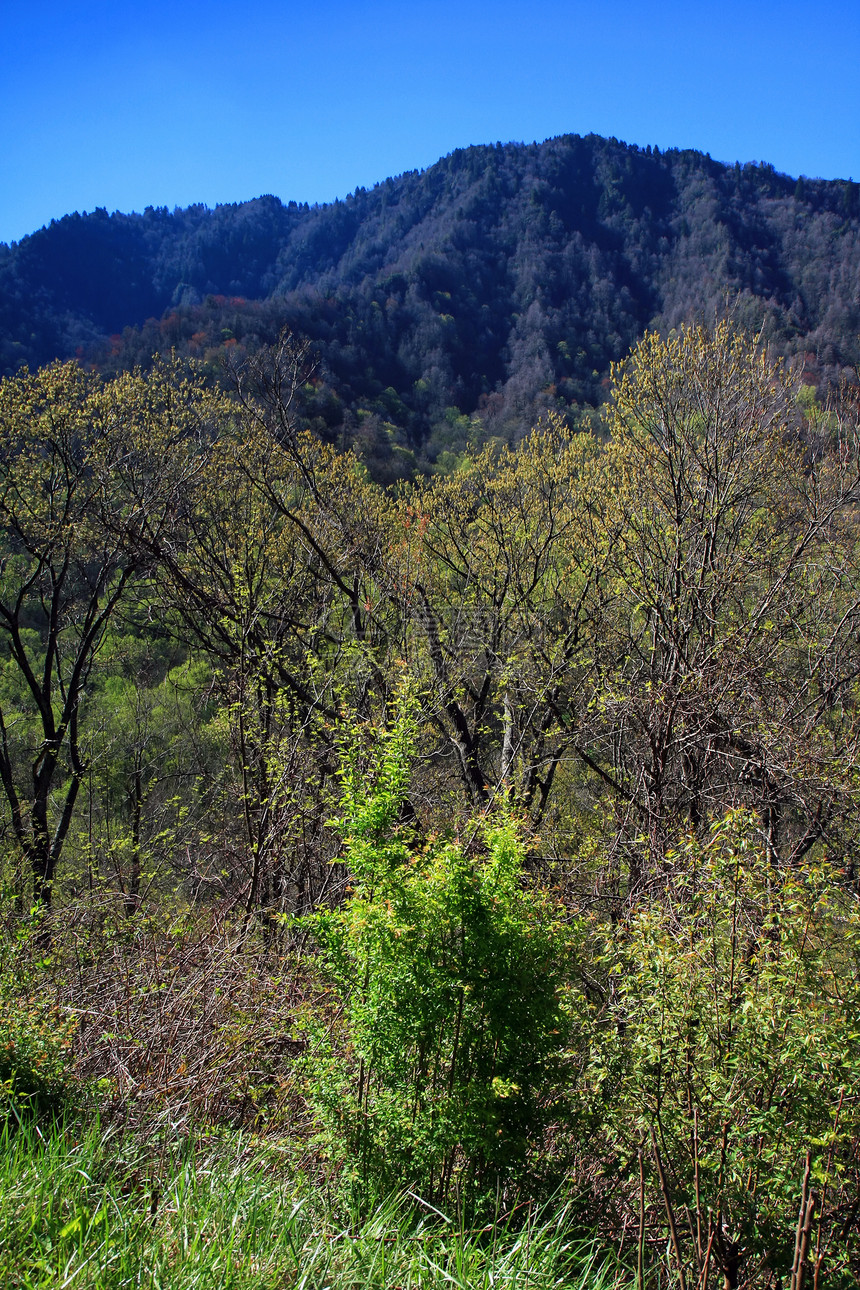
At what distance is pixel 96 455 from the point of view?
1189 centimetres

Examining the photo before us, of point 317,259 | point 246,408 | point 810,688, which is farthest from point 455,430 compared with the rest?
point 317,259

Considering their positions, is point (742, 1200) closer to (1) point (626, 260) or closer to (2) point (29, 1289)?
(2) point (29, 1289)

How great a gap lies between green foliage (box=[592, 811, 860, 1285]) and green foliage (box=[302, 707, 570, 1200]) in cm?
59

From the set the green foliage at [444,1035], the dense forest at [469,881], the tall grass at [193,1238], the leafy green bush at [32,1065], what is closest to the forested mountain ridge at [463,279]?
the dense forest at [469,881]

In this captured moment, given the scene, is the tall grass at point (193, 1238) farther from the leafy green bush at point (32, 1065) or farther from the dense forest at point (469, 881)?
the leafy green bush at point (32, 1065)

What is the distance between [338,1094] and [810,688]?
280 inches

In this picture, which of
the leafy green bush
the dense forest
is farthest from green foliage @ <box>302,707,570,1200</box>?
the leafy green bush

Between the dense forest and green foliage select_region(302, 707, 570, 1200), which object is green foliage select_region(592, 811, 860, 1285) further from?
green foliage select_region(302, 707, 570, 1200)

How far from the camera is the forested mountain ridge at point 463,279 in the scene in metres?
38.1

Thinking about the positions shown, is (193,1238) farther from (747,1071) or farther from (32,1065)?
(747,1071)

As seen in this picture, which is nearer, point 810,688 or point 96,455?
point 810,688

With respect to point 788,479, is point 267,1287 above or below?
below

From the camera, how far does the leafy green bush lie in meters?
3.92

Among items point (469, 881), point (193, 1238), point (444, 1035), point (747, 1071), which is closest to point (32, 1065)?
point (193, 1238)
